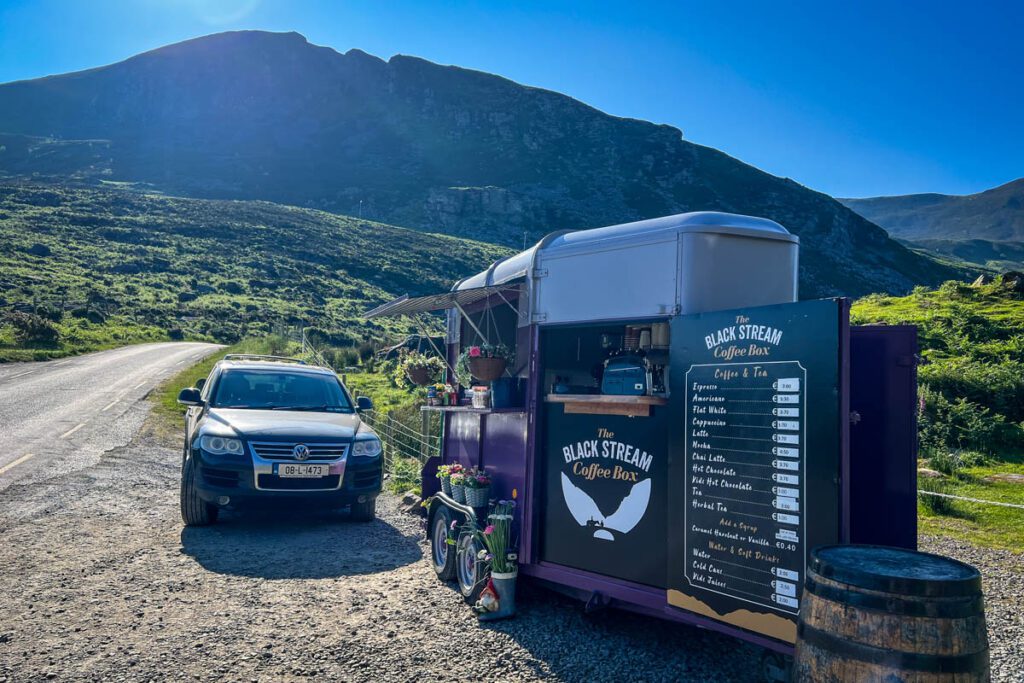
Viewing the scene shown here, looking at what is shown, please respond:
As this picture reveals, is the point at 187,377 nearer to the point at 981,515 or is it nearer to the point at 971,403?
the point at 971,403

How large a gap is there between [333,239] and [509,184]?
39.2 m

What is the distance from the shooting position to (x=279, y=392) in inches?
397

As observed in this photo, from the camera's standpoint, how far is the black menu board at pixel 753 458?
3.91 metres

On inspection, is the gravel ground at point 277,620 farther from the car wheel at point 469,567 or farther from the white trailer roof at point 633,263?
the white trailer roof at point 633,263

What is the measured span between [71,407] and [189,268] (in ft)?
125

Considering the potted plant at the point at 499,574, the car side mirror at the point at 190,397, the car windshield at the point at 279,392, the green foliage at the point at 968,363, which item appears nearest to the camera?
the potted plant at the point at 499,574

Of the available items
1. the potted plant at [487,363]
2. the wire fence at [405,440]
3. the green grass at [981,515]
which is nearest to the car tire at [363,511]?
the wire fence at [405,440]

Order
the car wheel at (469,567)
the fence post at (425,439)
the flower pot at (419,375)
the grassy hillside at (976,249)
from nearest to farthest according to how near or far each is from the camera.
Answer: the car wheel at (469,567)
the flower pot at (419,375)
the fence post at (425,439)
the grassy hillside at (976,249)

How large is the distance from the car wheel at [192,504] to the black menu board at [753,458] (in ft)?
19.4

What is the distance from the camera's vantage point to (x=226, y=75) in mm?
151125

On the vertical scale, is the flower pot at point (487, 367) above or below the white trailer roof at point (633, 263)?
below

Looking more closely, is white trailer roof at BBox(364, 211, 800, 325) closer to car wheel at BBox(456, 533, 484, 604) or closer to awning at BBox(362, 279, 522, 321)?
awning at BBox(362, 279, 522, 321)

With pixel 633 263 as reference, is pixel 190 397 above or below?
below

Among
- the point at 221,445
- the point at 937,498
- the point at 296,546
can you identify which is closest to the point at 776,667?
the point at 296,546
